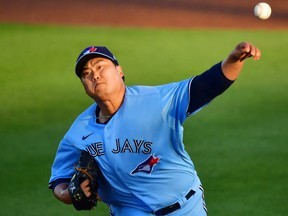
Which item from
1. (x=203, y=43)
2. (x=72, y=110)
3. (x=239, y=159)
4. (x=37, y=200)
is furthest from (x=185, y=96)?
(x=203, y=43)

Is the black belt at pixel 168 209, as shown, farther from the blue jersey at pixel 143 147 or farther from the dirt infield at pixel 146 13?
the dirt infield at pixel 146 13

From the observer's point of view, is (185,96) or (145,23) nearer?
(185,96)

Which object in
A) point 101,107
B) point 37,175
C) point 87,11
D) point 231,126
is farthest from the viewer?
point 87,11

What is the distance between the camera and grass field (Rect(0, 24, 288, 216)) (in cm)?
851

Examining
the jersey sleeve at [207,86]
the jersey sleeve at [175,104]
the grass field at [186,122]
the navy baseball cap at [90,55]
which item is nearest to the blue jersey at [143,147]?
the jersey sleeve at [175,104]

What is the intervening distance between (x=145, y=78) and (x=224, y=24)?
4408 millimetres

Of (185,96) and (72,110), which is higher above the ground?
(185,96)

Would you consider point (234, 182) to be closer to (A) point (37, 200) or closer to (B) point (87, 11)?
(A) point (37, 200)

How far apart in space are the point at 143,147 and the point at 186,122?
5164 millimetres

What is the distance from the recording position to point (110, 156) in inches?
224

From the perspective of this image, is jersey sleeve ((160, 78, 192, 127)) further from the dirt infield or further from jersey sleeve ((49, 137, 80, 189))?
the dirt infield

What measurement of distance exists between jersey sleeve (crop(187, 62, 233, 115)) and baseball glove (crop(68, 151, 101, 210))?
733 mm

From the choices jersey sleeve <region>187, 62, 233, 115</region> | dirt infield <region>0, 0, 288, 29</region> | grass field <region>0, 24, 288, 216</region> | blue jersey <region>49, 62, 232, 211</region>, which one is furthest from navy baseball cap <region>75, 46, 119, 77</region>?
dirt infield <region>0, 0, 288, 29</region>

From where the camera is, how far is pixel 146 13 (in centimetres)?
1805
